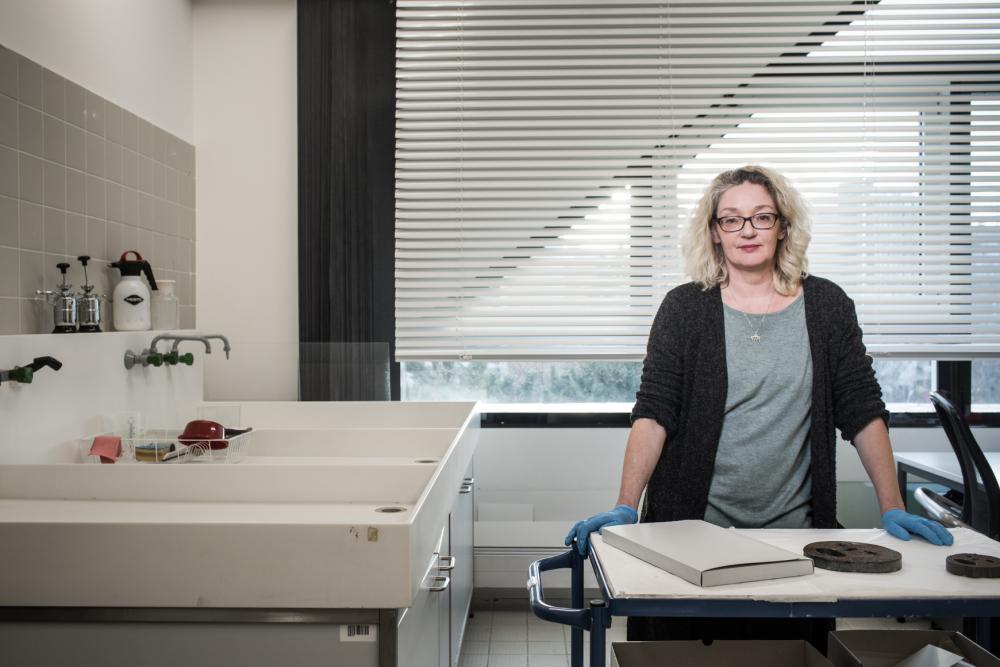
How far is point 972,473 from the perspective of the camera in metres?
2.65

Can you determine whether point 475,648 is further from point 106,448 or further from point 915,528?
point 915,528

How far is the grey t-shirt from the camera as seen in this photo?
5.83 feet

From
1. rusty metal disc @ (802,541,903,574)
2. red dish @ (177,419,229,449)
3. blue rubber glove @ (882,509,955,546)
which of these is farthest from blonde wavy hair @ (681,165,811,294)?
red dish @ (177,419,229,449)

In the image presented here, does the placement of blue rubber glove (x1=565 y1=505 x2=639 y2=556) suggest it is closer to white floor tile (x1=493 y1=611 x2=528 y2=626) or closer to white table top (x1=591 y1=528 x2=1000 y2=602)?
white table top (x1=591 y1=528 x2=1000 y2=602)

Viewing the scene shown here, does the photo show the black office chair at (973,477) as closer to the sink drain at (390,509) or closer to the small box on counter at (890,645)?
the small box on counter at (890,645)

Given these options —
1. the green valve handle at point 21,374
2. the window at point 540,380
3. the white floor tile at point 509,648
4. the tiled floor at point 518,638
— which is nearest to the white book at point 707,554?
the green valve handle at point 21,374

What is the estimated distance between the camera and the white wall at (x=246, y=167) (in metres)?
3.34

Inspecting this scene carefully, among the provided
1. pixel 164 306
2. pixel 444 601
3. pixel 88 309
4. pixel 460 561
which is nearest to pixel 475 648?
pixel 460 561

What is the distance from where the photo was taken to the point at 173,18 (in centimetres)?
315

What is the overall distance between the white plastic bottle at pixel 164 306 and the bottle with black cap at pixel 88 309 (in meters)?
0.44

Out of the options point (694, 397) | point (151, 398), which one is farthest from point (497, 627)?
point (694, 397)

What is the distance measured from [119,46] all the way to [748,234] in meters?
2.09

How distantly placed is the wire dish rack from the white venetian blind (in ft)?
4.04

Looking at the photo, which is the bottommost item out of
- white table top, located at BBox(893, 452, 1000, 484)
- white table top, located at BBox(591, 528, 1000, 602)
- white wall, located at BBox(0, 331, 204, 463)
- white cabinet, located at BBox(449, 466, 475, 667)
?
white cabinet, located at BBox(449, 466, 475, 667)
